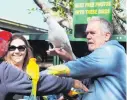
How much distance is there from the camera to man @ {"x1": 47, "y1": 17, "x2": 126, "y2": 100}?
4.28 feet

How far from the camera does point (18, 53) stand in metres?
1.54

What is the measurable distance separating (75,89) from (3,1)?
92cm

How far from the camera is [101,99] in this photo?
134cm

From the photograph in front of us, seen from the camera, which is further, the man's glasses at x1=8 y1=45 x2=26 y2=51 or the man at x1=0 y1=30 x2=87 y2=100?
the man's glasses at x1=8 y1=45 x2=26 y2=51

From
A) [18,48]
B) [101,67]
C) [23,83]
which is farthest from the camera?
[18,48]

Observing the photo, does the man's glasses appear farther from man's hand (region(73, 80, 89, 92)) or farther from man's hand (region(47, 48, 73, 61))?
man's hand (region(73, 80, 89, 92))

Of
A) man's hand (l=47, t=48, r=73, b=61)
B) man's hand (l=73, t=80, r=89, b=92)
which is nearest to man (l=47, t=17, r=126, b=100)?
man's hand (l=73, t=80, r=89, b=92)

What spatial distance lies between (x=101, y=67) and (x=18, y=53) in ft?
1.36

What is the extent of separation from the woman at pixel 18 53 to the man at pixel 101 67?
Result: 247 mm

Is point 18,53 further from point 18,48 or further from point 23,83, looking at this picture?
point 23,83

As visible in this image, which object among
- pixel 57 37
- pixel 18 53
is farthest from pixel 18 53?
pixel 57 37

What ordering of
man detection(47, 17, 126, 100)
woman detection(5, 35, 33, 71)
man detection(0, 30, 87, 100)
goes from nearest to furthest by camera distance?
man detection(0, 30, 87, 100) < man detection(47, 17, 126, 100) < woman detection(5, 35, 33, 71)

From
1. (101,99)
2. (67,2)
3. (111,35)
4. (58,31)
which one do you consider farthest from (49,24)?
(101,99)

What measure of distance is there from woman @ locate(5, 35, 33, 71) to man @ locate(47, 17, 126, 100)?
9.7 inches
